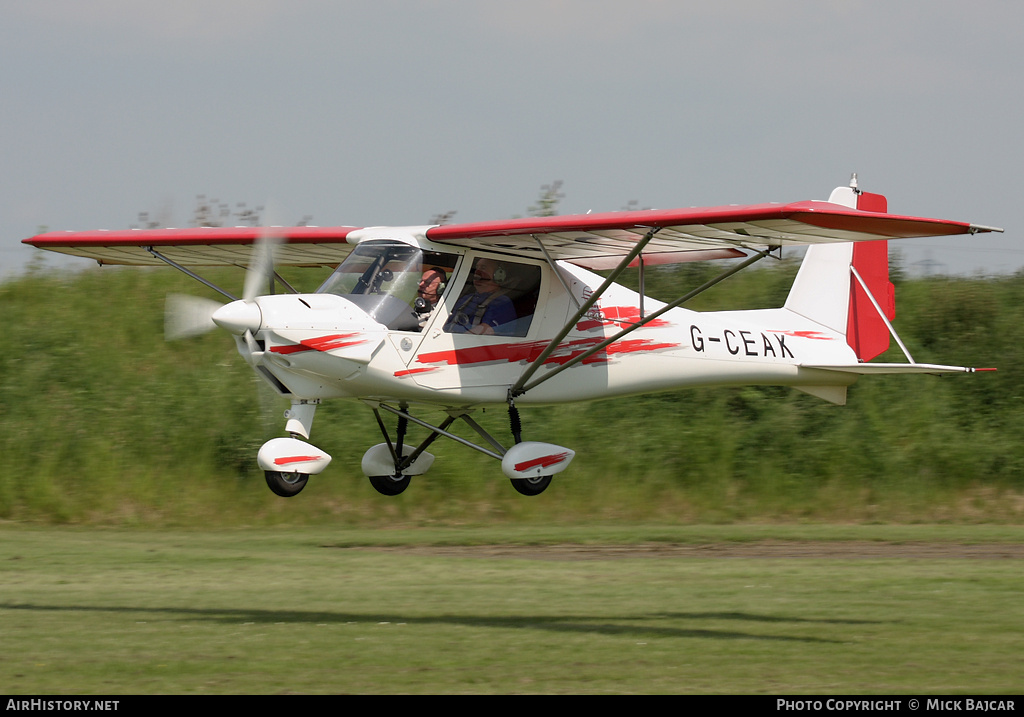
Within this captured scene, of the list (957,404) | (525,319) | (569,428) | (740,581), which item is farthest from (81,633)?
(957,404)

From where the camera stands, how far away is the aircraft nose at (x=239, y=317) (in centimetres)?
966

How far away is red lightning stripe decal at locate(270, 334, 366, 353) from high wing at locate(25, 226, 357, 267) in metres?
1.92

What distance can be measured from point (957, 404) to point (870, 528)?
5.21 meters

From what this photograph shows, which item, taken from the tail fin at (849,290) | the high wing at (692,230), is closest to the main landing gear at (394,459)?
the high wing at (692,230)

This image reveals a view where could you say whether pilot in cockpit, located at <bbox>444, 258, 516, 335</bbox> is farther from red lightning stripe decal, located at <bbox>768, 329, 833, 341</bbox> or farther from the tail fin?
the tail fin

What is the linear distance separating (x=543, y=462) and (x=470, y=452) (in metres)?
9.13

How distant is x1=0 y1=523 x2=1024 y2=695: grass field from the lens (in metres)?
8.45

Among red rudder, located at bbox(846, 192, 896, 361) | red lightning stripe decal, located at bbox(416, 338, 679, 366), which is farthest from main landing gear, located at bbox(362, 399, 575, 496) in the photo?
red rudder, located at bbox(846, 192, 896, 361)

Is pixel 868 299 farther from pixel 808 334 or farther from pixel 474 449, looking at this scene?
pixel 474 449

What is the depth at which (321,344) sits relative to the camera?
10102 mm

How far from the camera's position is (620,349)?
12203mm

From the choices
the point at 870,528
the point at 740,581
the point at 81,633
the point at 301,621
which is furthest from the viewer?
the point at 870,528

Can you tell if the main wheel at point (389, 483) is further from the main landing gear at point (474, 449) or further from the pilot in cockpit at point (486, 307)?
the pilot in cockpit at point (486, 307)
